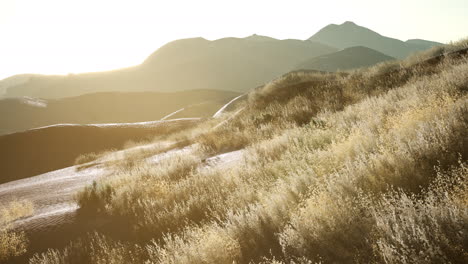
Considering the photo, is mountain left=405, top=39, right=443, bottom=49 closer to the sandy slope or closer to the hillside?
the hillside

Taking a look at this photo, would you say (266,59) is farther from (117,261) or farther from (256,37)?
(117,261)

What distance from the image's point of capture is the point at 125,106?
66062 millimetres

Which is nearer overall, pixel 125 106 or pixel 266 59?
pixel 125 106

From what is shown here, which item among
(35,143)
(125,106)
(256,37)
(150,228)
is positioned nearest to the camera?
(150,228)

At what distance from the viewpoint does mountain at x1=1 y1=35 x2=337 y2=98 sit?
108688mm

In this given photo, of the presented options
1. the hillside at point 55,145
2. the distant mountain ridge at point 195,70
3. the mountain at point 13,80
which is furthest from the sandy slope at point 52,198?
the mountain at point 13,80

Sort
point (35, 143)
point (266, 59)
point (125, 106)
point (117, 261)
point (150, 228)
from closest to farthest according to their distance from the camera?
point (117, 261), point (150, 228), point (35, 143), point (125, 106), point (266, 59)

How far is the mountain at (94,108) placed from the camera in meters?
57.2

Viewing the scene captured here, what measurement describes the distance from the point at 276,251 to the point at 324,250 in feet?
2.05

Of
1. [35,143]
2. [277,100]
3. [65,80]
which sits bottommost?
[35,143]

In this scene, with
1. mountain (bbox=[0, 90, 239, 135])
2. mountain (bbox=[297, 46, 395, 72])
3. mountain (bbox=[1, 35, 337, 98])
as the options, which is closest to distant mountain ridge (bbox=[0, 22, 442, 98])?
mountain (bbox=[1, 35, 337, 98])

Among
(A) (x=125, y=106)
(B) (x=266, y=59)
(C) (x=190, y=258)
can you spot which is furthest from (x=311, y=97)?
(B) (x=266, y=59)

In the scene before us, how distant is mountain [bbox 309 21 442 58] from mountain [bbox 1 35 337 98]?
44362mm

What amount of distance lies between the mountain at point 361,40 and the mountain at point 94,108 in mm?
121996
